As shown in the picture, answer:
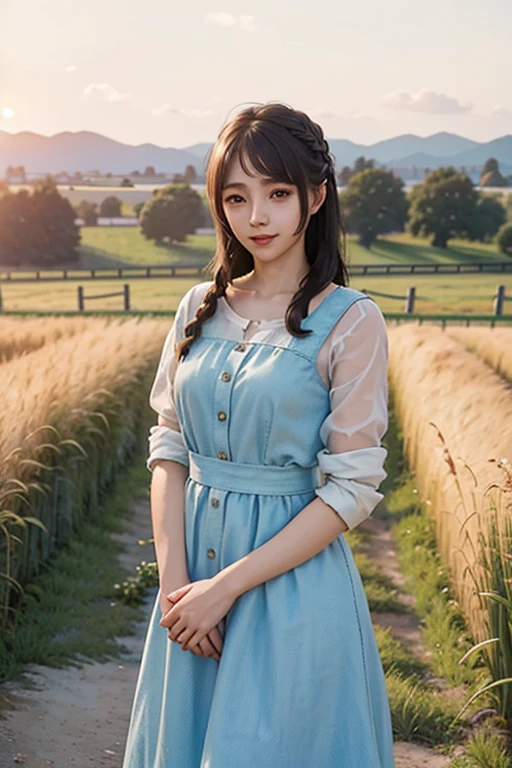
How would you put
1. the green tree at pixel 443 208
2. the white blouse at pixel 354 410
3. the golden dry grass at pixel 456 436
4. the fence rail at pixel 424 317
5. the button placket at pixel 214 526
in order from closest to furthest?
the white blouse at pixel 354 410
the button placket at pixel 214 526
the golden dry grass at pixel 456 436
the green tree at pixel 443 208
the fence rail at pixel 424 317

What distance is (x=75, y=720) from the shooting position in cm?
230

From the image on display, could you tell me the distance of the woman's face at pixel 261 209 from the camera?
121cm

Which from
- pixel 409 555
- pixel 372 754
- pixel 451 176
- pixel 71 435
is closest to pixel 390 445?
pixel 409 555

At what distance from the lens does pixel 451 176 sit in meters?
10.9

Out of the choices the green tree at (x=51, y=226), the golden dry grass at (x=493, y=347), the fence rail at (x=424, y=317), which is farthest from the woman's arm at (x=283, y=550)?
the fence rail at (x=424, y=317)

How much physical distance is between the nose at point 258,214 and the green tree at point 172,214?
976 centimetres

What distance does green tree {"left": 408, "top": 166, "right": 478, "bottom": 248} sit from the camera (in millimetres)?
10680

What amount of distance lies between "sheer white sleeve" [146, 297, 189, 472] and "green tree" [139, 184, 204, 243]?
958 centimetres

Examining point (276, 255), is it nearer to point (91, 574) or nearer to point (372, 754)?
point (372, 754)

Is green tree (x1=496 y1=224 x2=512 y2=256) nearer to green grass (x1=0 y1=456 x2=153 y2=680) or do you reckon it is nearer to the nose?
green grass (x1=0 y1=456 x2=153 y2=680)

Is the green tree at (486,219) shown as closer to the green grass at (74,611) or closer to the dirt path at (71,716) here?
the green grass at (74,611)

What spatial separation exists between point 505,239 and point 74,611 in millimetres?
8589

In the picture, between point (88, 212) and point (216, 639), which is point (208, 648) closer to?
point (216, 639)

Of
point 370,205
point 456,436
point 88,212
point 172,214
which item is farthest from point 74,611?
point 88,212
